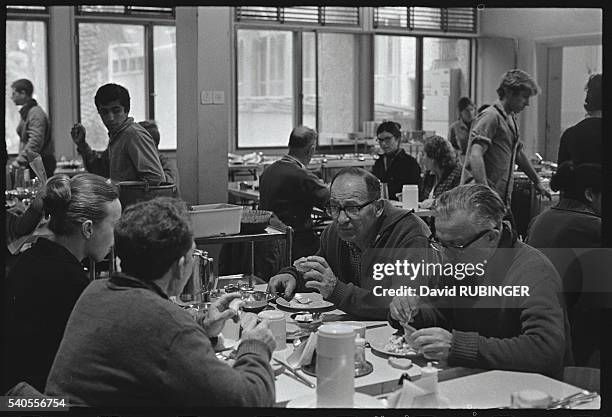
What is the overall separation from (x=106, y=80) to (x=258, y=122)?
6.20 feet

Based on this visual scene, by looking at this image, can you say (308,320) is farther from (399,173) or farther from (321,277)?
(399,173)

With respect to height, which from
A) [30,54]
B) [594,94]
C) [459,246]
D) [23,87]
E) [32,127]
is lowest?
[459,246]

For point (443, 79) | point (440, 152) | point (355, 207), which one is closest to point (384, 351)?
point (355, 207)

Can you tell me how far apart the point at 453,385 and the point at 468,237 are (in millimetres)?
431

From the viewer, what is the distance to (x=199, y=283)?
286 cm

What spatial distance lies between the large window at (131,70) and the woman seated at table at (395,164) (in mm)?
3643

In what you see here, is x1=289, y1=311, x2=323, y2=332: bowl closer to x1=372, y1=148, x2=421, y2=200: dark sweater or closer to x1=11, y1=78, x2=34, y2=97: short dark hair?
x1=372, y1=148, x2=421, y2=200: dark sweater

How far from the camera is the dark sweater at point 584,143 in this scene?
2.60m

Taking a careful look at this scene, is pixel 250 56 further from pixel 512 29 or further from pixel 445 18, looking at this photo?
pixel 512 29

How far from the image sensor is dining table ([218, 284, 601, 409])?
6.26 feet

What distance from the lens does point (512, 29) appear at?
10031mm

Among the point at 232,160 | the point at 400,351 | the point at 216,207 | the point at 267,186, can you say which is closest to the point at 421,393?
the point at 400,351

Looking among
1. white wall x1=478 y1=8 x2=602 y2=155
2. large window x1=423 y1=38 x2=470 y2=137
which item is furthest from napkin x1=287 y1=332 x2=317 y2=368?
large window x1=423 y1=38 x2=470 y2=137

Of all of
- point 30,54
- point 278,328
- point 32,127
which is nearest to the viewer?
point 278,328
